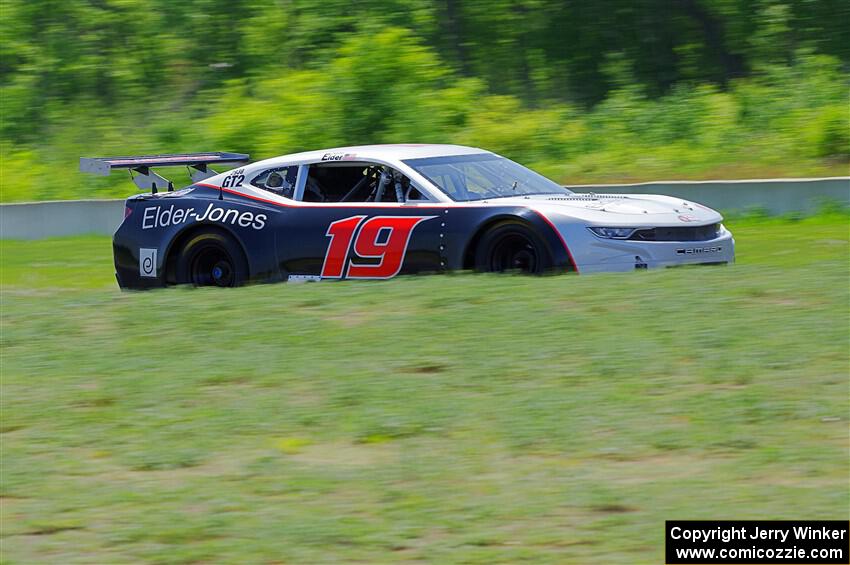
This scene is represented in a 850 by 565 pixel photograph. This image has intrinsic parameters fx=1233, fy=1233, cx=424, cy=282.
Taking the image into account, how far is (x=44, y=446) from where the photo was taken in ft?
19.5

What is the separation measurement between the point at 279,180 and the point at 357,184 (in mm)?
732

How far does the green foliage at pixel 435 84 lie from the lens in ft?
71.5

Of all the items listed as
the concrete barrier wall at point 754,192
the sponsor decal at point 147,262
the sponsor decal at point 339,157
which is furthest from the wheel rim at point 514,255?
the concrete barrier wall at point 754,192

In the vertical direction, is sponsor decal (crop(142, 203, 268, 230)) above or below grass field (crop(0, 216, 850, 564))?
above

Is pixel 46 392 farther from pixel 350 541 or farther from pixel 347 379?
pixel 350 541

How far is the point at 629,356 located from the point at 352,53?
17692 millimetres

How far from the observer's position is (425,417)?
600 centimetres

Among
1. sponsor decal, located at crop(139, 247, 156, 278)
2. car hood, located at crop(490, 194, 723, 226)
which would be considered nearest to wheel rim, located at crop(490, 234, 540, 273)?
car hood, located at crop(490, 194, 723, 226)

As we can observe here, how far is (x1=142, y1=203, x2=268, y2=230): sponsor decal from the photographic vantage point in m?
10.6

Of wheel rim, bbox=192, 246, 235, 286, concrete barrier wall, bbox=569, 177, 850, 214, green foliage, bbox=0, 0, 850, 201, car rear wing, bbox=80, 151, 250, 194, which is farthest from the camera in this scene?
green foliage, bbox=0, 0, 850, 201

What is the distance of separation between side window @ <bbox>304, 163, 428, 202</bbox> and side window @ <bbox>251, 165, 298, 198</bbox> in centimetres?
15

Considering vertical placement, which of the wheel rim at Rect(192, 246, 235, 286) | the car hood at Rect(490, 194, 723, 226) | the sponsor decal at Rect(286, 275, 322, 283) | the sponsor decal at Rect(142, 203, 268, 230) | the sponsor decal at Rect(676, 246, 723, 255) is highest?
the sponsor decal at Rect(142, 203, 268, 230)

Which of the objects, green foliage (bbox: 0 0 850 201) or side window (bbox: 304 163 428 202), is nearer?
side window (bbox: 304 163 428 202)

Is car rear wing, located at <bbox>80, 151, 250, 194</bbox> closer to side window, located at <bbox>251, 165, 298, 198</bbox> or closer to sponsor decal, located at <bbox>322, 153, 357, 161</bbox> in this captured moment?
side window, located at <bbox>251, 165, 298, 198</bbox>
